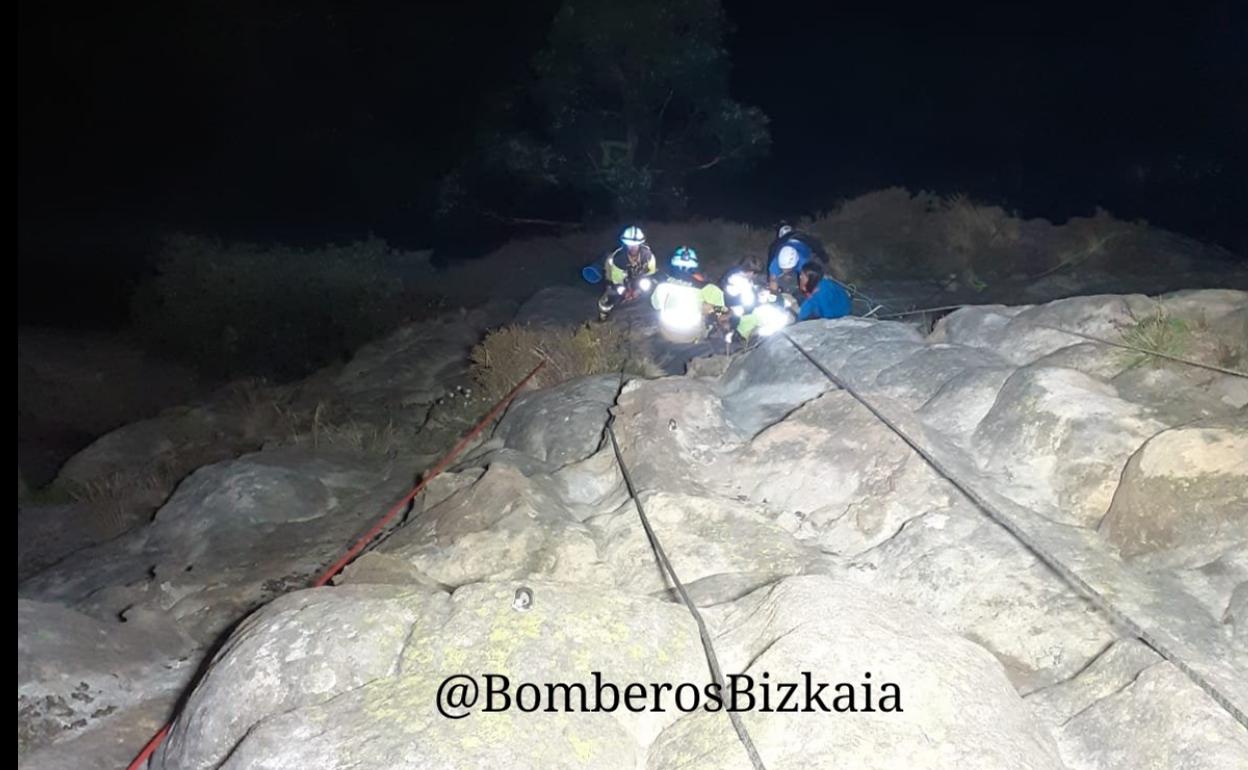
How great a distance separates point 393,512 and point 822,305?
567cm

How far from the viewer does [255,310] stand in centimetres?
1756

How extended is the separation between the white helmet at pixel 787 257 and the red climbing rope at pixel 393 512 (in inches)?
126

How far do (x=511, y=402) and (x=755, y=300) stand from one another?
307cm

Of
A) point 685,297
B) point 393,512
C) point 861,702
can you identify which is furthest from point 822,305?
point 861,702

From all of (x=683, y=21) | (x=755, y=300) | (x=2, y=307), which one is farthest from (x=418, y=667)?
(x=683, y=21)

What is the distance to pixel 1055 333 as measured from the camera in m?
7.08

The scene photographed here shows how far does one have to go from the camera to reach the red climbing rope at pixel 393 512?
3875 millimetres

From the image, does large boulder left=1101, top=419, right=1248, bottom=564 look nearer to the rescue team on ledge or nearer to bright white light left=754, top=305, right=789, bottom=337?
the rescue team on ledge

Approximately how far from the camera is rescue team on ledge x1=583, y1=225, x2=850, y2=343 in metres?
9.38

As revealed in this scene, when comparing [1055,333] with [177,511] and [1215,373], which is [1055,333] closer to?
[1215,373]

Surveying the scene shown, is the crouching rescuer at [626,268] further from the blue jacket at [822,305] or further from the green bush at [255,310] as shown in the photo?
the green bush at [255,310]

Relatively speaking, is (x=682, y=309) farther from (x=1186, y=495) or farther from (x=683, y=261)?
(x=1186, y=495)

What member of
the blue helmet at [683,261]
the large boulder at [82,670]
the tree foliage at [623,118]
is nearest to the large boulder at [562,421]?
the blue helmet at [683,261]

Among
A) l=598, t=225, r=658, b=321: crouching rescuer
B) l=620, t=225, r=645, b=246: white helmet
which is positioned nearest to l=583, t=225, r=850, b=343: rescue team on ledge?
l=598, t=225, r=658, b=321: crouching rescuer
